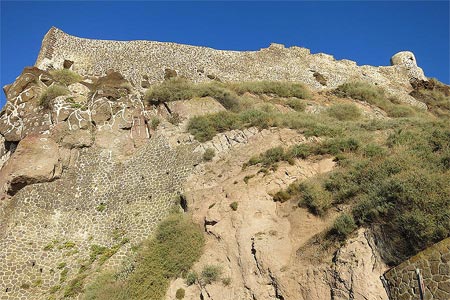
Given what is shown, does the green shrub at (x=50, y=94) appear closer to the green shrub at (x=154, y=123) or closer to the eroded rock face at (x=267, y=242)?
the green shrub at (x=154, y=123)

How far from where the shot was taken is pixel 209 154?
1886 cm

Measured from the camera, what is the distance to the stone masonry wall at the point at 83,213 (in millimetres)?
15414

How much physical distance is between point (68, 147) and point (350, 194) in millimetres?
13190

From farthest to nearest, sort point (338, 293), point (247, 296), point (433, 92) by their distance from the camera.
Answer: point (433, 92)
point (247, 296)
point (338, 293)

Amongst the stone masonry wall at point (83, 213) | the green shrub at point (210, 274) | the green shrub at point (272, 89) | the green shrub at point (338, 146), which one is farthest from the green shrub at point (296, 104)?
the green shrub at point (210, 274)

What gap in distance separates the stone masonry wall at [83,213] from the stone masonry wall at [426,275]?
31.0ft

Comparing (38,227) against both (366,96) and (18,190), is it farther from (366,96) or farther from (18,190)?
(366,96)

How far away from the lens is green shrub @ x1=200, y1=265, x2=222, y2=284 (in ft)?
42.6

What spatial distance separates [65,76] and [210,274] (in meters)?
18.1

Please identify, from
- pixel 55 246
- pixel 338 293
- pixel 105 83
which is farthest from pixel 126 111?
pixel 338 293

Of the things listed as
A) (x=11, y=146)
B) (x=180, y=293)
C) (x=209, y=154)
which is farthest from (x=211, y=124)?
(x=11, y=146)

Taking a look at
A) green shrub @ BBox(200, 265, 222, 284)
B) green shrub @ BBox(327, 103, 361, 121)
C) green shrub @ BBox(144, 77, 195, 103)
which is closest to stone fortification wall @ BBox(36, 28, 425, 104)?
green shrub @ BBox(144, 77, 195, 103)

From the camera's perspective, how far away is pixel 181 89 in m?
24.1

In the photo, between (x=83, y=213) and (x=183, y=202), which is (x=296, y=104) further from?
(x=83, y=213)
